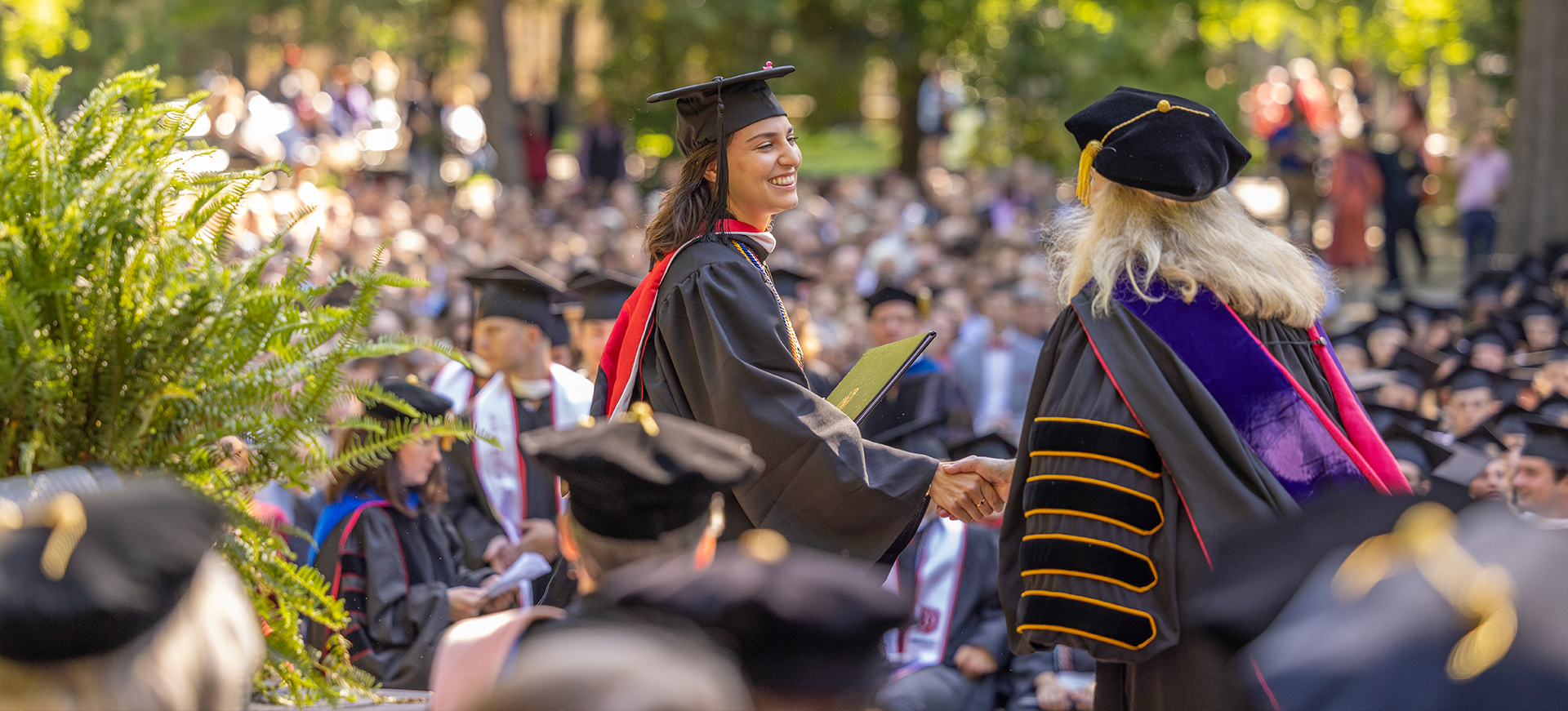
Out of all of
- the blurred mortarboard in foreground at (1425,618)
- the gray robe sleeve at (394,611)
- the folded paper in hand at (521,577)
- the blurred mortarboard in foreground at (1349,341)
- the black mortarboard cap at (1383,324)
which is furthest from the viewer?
the black mortarboard cap at (1383,324)

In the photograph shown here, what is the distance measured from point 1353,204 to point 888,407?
11.0 metres

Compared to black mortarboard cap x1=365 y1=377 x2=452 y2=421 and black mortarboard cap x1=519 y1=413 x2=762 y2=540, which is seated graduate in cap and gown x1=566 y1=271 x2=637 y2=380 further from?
black mortarboard cap x1=519 y1=413 x2=762 y2=540

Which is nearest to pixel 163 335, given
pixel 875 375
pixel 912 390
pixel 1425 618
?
pixel 875 375

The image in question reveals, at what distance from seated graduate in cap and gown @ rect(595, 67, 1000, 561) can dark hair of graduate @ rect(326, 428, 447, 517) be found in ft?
5.47

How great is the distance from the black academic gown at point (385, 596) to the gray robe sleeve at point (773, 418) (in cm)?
186

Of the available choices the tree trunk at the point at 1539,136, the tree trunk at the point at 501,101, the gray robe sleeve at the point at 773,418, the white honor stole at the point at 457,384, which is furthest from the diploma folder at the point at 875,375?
the tree trunk at the point at 501,101

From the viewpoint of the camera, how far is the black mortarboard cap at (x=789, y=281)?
23.0ft

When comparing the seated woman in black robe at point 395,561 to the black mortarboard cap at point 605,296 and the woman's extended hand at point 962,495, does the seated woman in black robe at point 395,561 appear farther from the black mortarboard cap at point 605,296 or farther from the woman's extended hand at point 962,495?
the woman's extended hand at point 962,495

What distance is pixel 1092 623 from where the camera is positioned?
10.1 feet

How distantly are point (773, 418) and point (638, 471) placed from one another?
1305mm

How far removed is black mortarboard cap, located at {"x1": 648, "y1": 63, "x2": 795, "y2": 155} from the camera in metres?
3.72

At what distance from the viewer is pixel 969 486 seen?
3.58 meters

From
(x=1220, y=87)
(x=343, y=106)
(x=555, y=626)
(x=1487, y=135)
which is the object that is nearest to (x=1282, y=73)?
(x=1220, y=87)

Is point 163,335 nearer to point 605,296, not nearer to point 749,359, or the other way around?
point 749,359
